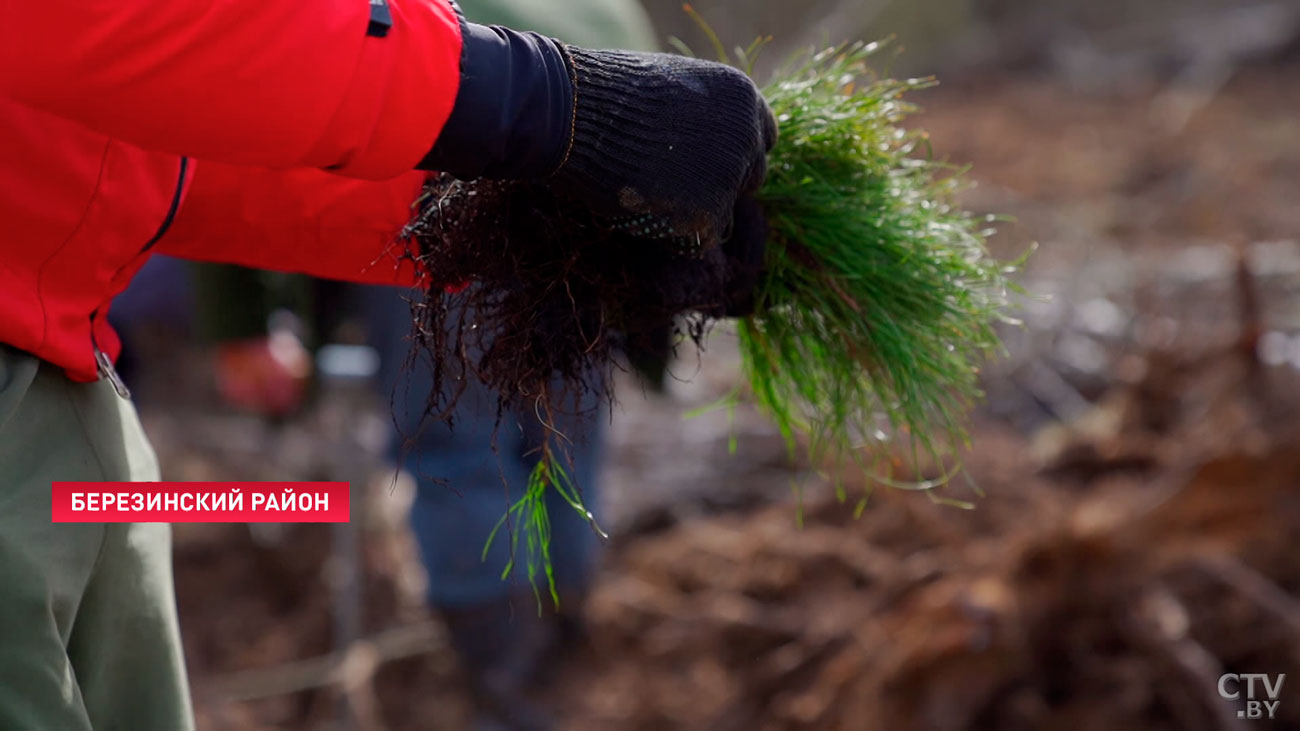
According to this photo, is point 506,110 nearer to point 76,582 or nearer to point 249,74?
point 249,74

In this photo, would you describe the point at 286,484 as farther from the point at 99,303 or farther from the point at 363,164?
the point at 363,164

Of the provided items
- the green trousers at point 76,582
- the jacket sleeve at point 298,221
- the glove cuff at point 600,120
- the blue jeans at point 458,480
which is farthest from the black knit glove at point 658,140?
the blue jeans at point 458,480

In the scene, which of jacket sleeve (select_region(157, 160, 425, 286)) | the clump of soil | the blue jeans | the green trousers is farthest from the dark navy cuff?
the blue jeans

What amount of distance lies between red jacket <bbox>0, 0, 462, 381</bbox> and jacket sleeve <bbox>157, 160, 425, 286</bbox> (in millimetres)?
64

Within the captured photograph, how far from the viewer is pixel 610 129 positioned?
0.90 m

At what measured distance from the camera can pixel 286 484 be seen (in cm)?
114

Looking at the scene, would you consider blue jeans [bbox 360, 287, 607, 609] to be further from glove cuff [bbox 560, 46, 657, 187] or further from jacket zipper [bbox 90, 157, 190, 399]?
glove cuff [bbox 560, 46, 657, 187]

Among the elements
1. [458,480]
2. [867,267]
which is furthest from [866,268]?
[458,480]

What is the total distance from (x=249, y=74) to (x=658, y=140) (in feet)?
1.10

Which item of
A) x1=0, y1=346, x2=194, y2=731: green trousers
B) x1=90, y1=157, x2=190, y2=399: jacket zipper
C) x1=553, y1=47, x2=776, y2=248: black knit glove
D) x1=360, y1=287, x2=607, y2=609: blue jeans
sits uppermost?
x1=553, y1=47, x2=776, y2=248: black knit glove

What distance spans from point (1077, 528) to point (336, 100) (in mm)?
1704

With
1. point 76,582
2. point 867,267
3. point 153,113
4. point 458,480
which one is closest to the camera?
point 153,113

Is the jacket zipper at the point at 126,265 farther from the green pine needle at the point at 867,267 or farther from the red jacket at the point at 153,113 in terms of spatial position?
the green pine needle at the point at 867,267

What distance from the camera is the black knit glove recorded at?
901 mm
